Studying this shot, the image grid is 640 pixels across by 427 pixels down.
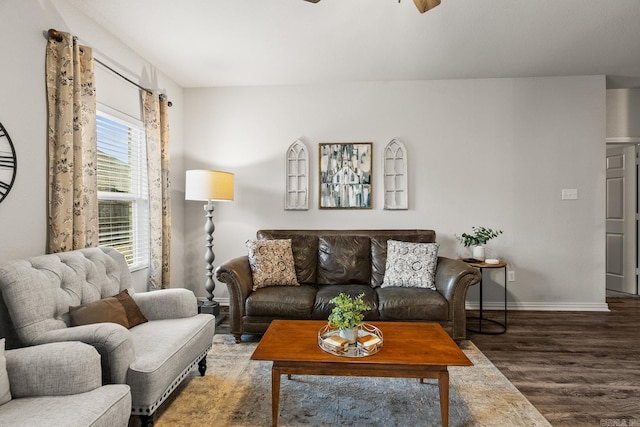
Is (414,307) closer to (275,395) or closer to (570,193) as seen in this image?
(275,395)

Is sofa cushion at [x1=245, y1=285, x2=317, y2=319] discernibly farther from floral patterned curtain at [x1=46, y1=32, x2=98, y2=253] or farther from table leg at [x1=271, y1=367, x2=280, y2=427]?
floral patterned curtain at [x1=46, y1=32, x2=98, y2=253]

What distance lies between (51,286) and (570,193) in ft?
16.0

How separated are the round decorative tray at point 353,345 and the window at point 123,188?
7.23 feet

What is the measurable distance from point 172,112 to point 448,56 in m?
3.06

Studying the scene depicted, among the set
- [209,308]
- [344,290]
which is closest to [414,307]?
[344,290]

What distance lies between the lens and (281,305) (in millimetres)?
3117

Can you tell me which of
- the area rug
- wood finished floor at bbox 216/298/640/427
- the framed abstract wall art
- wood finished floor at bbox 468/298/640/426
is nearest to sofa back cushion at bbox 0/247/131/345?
the area rug

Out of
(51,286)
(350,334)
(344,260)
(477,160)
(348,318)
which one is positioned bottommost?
(350,334)

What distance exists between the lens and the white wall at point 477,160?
4133 millimetres

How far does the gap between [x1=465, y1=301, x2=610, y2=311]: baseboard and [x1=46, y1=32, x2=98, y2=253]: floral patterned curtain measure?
401 cm

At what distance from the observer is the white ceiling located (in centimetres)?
270

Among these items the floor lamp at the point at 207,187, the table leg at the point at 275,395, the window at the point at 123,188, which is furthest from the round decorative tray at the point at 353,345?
the window at the point at 123,188

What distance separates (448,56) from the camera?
356cm

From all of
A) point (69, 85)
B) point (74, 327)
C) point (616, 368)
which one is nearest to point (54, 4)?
point (69, 85)
